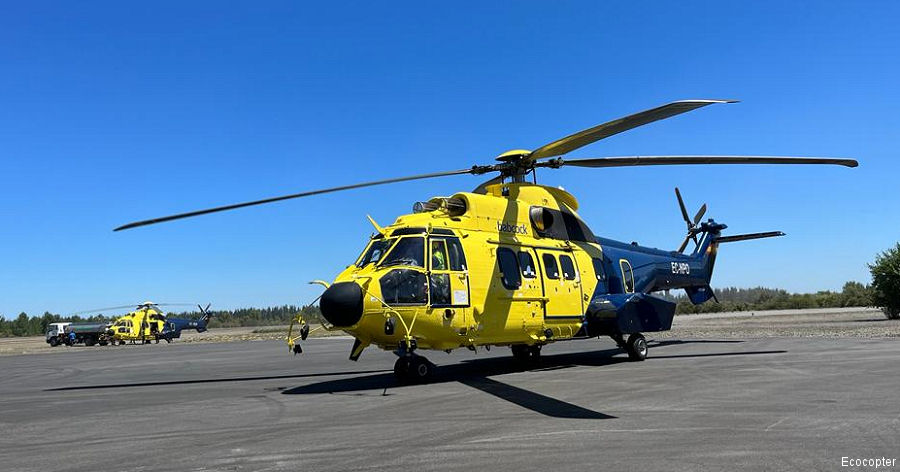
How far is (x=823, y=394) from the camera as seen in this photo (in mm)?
9164

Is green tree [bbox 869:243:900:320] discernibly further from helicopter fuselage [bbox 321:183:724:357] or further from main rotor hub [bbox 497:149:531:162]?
main rotor hub [bbox 497:149:531:162]

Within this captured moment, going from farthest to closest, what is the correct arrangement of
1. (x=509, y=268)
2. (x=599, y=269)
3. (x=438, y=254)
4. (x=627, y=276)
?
(x=627, y=276), (x=599, y=269), (x=509, y=268), (x=438, y=254)

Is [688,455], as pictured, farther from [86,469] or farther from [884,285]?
[884,285]

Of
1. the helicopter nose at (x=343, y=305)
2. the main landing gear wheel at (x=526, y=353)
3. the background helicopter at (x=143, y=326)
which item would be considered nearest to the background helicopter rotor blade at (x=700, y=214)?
the main landing gear wheel at (x=526, y=353)

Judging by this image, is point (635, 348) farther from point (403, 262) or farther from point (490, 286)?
point (403, 262)

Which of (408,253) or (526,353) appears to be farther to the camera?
(526,353)

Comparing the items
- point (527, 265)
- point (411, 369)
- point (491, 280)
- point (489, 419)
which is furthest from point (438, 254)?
point (489, 419)

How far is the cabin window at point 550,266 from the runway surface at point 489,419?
2.34 m

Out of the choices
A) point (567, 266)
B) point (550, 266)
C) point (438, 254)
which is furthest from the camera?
point (567, 266)

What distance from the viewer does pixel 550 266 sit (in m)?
15.0

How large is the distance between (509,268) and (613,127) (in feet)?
14.3

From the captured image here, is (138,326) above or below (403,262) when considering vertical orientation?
below

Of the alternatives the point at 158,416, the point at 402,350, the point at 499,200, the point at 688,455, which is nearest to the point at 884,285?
the point at 499,200

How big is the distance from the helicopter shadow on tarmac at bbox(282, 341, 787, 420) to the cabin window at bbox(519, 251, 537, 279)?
2322mm
